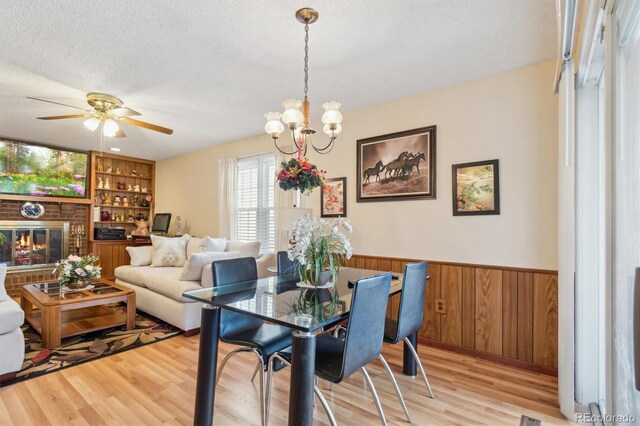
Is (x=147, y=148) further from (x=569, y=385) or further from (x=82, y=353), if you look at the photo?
(x=569, y=385)

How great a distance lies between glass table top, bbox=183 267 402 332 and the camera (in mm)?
1467

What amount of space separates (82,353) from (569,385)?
3.77 meters

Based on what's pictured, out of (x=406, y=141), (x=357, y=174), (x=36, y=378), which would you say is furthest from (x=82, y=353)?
(x=406, y=141)

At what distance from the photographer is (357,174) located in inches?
148

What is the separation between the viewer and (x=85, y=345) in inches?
120

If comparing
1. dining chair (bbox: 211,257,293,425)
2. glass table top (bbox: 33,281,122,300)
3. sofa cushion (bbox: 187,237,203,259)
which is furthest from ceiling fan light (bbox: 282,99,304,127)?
sofa cushion (bbox: 187,237,203,259)

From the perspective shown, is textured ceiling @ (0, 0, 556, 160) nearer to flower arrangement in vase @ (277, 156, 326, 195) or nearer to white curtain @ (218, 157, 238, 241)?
flower arrangement in vase @ (277, 156, 326, 195)

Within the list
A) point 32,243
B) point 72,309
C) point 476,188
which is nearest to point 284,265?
point 476,188

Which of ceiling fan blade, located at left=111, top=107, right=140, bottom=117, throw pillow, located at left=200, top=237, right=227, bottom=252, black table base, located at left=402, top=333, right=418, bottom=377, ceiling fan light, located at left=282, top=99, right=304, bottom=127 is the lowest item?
black table base, located at left=402, top=333, right=418, bottom=377

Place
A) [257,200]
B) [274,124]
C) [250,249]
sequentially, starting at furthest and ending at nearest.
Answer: [257,200], [250,249], [274,124]

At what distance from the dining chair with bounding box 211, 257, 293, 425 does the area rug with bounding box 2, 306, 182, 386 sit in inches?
59.9

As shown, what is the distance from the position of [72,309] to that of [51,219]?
3.49 meters

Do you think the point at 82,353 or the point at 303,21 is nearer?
the point at 303,21

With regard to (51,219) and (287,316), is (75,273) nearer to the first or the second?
(287,316)
